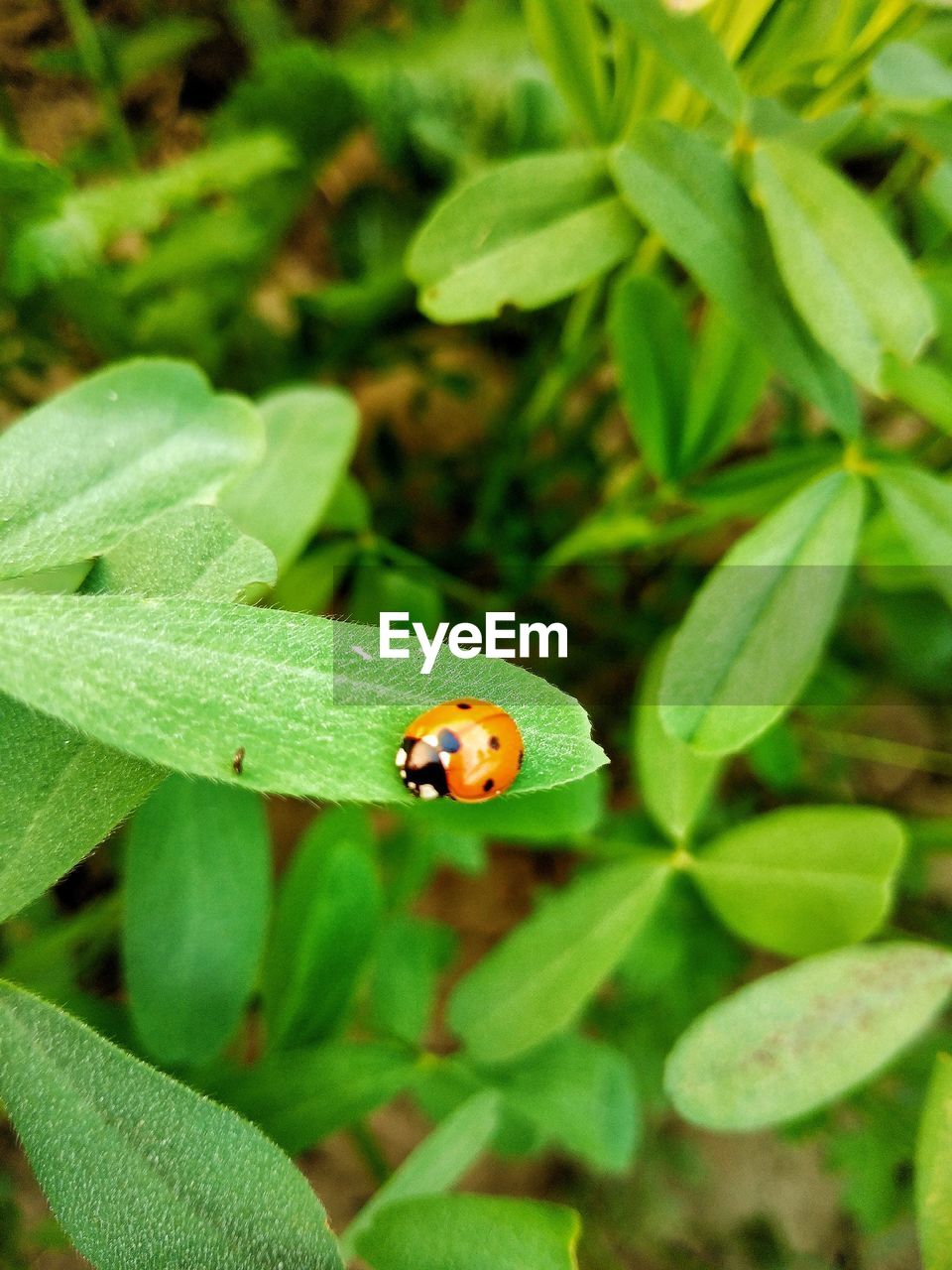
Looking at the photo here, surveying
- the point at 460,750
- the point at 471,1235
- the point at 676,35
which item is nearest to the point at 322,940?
the point at 471,1235

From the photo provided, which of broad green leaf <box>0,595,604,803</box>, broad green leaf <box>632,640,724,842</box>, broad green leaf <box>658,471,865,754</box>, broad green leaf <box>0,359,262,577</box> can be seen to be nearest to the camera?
broad green leaf <box>0,595,604,803</box>

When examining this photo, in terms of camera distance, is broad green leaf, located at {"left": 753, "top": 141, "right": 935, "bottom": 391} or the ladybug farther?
broad green leaf, located at {"left": 753, "top": 141, "right": 935, "bottom": 391}

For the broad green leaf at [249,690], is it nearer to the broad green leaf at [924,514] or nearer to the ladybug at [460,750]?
the ladybug at [460,750]

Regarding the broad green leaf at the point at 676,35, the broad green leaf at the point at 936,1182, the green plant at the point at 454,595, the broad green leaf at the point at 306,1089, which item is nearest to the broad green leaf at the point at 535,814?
the green plant at the point at 454,595

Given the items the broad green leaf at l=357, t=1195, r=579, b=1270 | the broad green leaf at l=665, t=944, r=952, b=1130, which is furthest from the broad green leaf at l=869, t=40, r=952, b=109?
the broad green leaf at l=357, t=1195, r=579, b=1270

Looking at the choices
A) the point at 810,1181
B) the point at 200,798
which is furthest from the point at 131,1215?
the point at 810,1181
